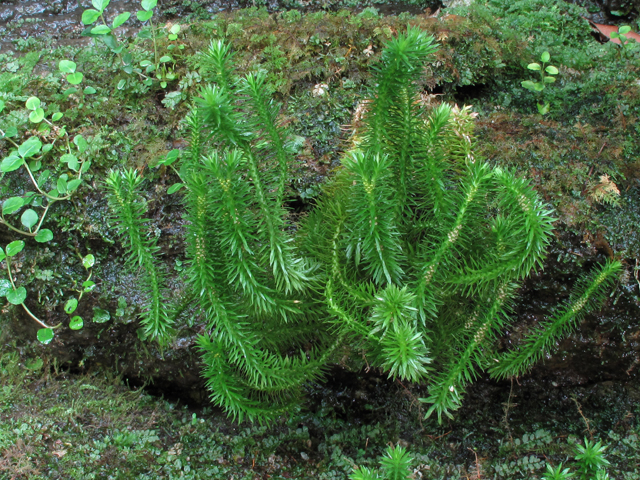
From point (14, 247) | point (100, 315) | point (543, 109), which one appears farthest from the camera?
point (543, 109)

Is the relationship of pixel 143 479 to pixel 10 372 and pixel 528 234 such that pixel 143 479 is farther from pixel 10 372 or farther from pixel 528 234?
pixel 528 234

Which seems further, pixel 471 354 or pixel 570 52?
pixel 570 52

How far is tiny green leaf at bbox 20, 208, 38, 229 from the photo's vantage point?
2.58 meters

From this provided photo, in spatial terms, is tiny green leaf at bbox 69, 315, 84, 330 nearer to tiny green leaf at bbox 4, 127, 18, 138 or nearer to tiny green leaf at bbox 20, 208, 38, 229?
tiny green leaf at bbox 20, 208, 38, 229

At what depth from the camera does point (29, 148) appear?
257 centimetres

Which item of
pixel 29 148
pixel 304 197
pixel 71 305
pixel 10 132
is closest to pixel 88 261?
pixel 71 305

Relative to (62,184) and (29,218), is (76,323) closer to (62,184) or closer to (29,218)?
(29,218)

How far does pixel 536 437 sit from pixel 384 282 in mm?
1339

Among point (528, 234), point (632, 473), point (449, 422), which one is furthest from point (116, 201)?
point (632, 473)

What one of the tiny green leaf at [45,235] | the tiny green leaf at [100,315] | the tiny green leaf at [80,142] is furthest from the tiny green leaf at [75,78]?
the tiny green leaf at [100,315]

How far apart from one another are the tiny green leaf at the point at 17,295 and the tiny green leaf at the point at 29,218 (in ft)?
1.15

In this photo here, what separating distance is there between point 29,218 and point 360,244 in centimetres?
191

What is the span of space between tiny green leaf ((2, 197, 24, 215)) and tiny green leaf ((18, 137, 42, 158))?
0.79ft

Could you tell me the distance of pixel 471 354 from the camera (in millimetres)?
1914
